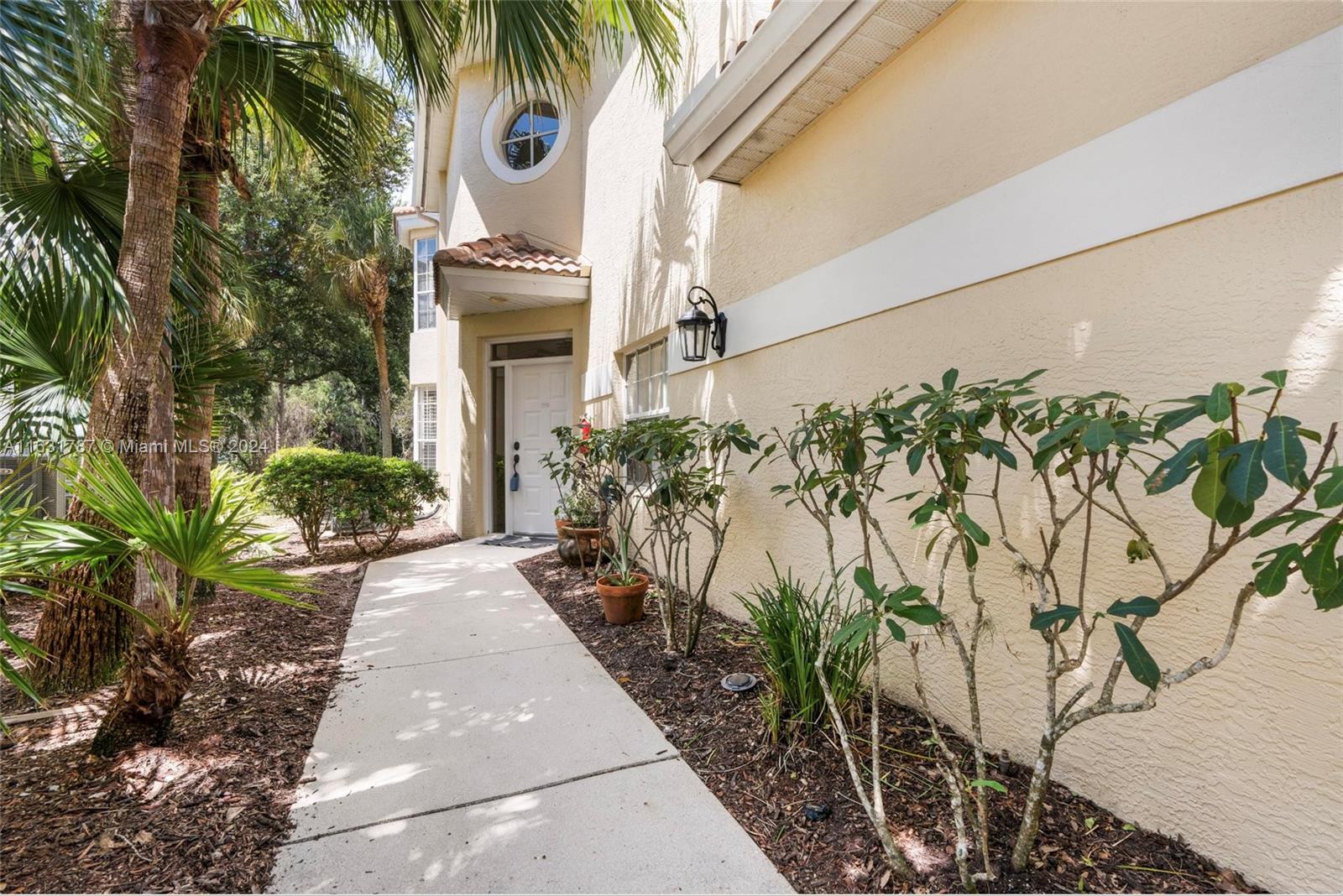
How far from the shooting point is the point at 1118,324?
6.49ft

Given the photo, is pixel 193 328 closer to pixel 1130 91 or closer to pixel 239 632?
pixel 239 632

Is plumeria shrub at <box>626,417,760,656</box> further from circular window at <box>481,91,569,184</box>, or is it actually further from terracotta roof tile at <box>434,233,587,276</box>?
circular window at <box>481,91,569,184</box>

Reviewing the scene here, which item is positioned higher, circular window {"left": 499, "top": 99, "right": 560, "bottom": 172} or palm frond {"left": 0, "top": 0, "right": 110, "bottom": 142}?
circular window {"left": 499, "top": 99, "right": 560, "bottom": 172}

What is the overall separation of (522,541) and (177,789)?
17.8 ft

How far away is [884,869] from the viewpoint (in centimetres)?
181

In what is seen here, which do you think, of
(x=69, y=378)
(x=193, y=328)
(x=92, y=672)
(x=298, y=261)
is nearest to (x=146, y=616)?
(x=92, y=672)

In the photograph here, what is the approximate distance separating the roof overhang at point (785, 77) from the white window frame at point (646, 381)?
1823 millimetres

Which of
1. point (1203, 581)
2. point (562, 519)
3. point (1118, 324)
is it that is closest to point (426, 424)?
point (562, 519)

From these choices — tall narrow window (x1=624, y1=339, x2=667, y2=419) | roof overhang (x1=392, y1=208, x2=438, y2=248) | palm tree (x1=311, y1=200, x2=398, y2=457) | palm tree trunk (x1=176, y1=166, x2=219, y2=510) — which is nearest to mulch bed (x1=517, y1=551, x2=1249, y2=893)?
tall narrow window (x1=624, y1=339, x2=667, y2=419)

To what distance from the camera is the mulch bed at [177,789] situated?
71.9 inches

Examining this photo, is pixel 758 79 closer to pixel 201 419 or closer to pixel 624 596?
pixel 624 596

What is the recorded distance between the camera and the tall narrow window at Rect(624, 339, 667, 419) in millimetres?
5594

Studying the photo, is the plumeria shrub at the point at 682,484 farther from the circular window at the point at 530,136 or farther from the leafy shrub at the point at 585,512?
the circular window at the point at 530,136

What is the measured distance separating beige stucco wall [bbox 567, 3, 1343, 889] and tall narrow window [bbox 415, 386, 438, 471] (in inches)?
421
